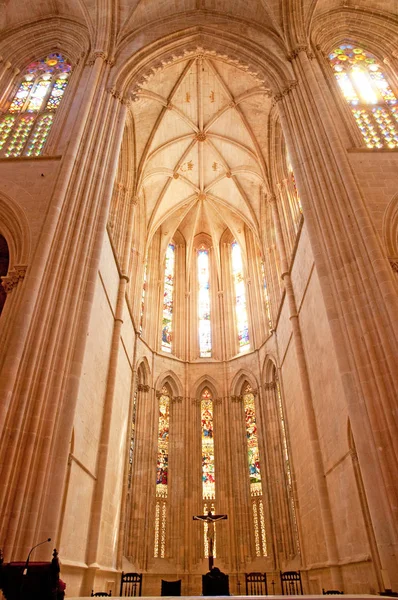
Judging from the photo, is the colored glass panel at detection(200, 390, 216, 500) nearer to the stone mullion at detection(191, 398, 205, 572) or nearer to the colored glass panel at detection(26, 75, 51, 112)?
the stone mullion at detection(191, 398, 205, 572)

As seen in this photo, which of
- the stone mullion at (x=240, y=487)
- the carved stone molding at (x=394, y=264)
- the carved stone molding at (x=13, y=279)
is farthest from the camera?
the stone mullion at (x=240, y=487)

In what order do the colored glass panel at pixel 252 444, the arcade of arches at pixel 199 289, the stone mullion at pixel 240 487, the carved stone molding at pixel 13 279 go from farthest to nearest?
1. the colored glass panel at pixel 252 444
2. the stone mullion at pixel 240 487
3. the carved stone molding at pixel 13 279
4. the arcade of arches at pixel 199 289

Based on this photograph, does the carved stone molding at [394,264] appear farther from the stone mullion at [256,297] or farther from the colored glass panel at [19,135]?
the colored glass panel at [19,135]

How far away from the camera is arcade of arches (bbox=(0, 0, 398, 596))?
8070 mm

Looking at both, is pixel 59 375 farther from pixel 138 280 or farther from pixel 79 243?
pixel 138 280

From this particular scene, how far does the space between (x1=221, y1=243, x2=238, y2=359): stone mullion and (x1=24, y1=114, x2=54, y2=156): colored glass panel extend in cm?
1071

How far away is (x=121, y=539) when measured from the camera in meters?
13.0

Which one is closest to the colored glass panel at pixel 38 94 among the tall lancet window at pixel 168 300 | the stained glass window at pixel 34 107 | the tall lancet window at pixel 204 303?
the stained glass window at pixel 34 107

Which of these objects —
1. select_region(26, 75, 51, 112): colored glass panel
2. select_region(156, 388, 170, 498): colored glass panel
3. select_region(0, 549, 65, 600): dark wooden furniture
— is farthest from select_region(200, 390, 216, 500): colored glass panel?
select_region(0, 549, 65, 600): dark wooden furniture

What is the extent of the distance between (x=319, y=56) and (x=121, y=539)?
53.8 feet

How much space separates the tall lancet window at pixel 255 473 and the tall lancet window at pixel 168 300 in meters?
4.05

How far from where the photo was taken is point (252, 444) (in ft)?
55.2

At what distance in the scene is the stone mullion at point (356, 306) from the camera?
7.08 meters

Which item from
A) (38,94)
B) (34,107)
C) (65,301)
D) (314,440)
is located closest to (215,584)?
(314,440)
